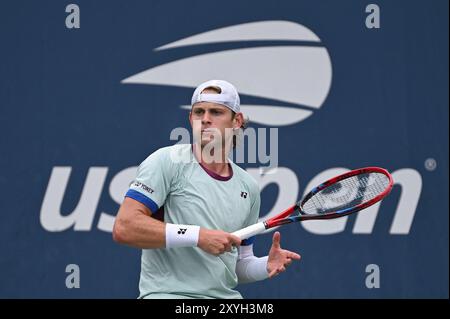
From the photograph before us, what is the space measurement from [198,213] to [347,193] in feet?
2.71

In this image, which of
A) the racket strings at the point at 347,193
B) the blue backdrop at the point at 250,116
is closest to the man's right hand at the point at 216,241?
the racket strings at the point at 347,193

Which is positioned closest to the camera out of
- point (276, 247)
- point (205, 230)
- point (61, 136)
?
point (205, 230)

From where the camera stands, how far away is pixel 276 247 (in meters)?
4.59

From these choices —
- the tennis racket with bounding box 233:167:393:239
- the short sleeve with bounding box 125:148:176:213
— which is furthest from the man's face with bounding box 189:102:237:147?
the tennis racket with bounding box 233:167:393:239

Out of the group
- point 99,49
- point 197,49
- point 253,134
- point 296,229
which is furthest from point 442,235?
point 99,49

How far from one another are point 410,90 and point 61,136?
2.49 m

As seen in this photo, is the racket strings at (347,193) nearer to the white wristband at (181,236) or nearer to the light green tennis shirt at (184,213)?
the light green tennis shirt at (184,213)

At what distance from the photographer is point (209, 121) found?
4.61m

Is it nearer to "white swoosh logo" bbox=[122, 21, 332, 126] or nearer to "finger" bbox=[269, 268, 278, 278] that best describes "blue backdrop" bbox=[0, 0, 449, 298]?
"white swoosh logo" bbox=[122, 21, 332, 126]

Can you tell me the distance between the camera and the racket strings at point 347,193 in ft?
15.7

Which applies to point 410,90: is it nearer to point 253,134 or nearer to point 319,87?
point 319,87

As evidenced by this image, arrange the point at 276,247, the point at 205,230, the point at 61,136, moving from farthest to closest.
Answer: the point at 61,136, the point at 276,247, the point at 205,230

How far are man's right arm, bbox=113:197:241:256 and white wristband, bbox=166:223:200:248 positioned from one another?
2 centimetres

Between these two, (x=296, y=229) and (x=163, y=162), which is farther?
(x=296, y=229)
